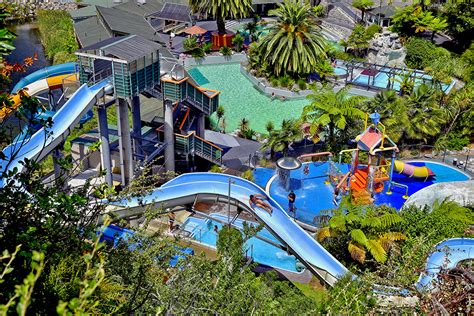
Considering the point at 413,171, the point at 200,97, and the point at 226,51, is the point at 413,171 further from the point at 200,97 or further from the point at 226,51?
the point at 226,51

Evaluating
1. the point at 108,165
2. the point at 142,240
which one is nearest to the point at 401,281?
the point at 142,240

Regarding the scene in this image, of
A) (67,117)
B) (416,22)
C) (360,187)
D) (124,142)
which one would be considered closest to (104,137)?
(124,142)

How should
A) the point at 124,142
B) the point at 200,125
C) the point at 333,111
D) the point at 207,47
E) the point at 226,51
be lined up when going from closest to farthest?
the point at 124,142 < the point at 333,111 < the point at 200,125 < the point at 226,51 < the point at 207,47

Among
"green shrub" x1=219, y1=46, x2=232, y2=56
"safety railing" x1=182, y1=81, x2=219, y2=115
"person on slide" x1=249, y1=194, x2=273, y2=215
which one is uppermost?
"safety railing" x1=182, y1=81, x2=219, y2=115

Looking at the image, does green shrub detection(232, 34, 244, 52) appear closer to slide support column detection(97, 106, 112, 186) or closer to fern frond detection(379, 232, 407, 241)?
slide support column detection(97, 106, 112, 186)

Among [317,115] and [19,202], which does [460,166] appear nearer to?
[317,115]

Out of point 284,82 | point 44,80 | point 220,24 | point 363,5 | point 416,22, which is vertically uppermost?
point 44,80

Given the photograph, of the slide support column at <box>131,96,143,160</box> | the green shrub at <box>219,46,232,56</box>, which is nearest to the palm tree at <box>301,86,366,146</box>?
the slide support column at <box>131,96,143,160</box>

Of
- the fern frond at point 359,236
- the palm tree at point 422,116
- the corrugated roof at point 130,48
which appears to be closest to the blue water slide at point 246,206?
the fern frond at point 359,236
